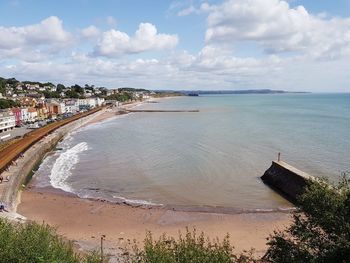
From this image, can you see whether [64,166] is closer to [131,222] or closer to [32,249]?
[131,222]

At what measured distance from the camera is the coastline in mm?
24891

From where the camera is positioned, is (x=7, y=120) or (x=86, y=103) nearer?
(x=7, y=120)

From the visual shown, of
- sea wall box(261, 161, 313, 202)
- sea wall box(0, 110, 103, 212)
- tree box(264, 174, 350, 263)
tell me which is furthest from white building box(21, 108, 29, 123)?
tree box(264, 174, 350, 263)

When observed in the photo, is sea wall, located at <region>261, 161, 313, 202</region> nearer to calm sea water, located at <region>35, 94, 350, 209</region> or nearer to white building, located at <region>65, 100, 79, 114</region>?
calm sea water, located at <region>35, 94, 350, 209</region>

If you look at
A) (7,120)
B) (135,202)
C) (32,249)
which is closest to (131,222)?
(135,202)

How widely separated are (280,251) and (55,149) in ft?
168

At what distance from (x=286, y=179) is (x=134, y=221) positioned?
14796 mm

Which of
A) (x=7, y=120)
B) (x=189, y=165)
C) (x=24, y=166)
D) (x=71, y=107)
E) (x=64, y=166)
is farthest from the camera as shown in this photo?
(x=71, y=107)

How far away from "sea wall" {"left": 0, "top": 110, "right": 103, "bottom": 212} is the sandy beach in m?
1.17

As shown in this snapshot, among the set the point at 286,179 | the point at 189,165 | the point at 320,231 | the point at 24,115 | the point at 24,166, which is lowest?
the point at 189,165

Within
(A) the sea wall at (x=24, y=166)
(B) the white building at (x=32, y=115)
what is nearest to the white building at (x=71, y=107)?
(B) the white building at (x=32, y=115)

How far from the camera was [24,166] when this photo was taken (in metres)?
41.8

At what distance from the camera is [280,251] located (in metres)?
13.8

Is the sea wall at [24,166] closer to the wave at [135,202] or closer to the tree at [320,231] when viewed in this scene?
the wave at [135,202]
